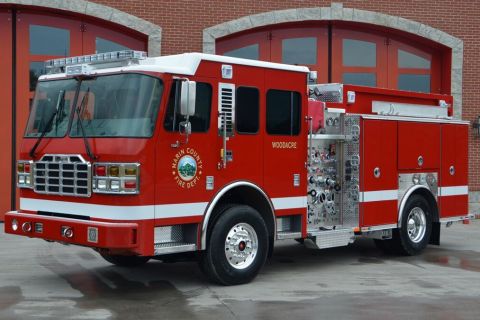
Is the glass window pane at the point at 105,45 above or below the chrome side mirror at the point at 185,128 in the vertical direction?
above

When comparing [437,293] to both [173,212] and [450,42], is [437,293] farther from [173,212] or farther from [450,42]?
[450,42]

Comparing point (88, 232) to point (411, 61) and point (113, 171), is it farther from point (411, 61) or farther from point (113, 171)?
point (411, 61)

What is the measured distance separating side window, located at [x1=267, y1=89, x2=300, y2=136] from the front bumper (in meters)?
2.37

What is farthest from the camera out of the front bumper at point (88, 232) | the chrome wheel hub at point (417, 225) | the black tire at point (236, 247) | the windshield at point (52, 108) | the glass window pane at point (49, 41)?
the glass window pane at point (49, 41)

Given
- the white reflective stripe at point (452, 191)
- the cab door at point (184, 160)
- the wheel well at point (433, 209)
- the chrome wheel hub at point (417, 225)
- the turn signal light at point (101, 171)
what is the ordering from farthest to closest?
1. the white reflective stripe at point (452, 191)
2. the wheel well at point (433, 209)
3. the chrome wheel hub at point (417, 225)
4. the cab door at point (184, 160)
5. the turn signal light at point (101, 171)

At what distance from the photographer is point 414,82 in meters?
17.5

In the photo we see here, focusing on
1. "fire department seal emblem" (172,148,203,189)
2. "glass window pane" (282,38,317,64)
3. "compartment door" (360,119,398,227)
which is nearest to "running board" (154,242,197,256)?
"fire department seal emblem" (172,148,203,189)

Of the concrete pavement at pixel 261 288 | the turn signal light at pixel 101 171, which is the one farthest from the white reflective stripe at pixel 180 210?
the concrete pavement at pixel 261 288

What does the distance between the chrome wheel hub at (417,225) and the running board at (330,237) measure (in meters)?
1.66

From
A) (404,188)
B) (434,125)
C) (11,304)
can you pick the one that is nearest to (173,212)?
(11,304)

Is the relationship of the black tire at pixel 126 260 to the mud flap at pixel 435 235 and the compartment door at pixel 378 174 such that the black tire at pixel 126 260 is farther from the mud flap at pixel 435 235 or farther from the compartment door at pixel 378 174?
the mud flap at pixel 435 235

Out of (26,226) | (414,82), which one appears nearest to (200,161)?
(26,226)

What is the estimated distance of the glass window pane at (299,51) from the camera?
1672 centimetres

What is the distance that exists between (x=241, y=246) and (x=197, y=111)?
166 cm
